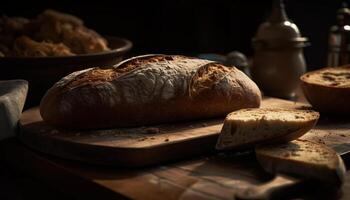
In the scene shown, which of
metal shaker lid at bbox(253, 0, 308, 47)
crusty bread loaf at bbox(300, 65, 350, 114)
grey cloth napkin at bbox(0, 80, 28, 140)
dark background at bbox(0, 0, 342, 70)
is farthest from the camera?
dark background at bbox(0, 0, 342, 70)

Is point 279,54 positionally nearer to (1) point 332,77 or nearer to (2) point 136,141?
(1) point 332,77

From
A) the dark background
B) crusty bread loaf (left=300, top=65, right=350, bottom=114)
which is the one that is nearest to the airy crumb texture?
crusty bread loaf (left=300, top=65, right=350, bottom=114)

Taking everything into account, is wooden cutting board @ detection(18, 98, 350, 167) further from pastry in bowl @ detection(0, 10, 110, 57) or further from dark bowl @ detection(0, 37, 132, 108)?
pastry in bowl @ detection(0, 10, 110, 57)

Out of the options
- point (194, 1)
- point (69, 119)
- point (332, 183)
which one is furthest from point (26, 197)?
point (194, 1)

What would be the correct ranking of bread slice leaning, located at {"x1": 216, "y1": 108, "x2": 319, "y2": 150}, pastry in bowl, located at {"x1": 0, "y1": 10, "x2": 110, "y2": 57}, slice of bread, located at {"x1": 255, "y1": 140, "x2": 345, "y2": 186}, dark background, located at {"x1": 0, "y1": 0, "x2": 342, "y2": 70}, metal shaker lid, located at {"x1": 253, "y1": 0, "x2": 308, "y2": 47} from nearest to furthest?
slice of bread, located at {"x1": 255, "y1": 140, "x2": 345, "y2": 186}
bread slice leaning, located at {"x1": 216, "y1": 108, "x2": 319, "y2": 150}
pastry in bowl, located at {"x1": 0, "y1": 10, "x2": 110, "y2": 57}
metal shaker lid, located at {"x1": 253, "y1": 0, "x2": 308, "y2": 47}
dark background, located at {"x1": 0, "y1": 0, "x2": 342, "y2": 70}

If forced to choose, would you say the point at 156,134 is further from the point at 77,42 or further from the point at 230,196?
the point at 77,42

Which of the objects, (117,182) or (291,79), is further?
(291,79)
